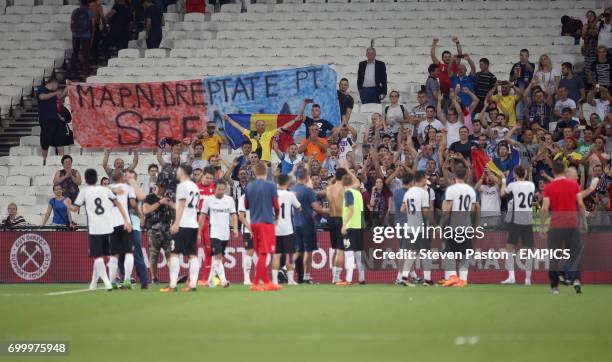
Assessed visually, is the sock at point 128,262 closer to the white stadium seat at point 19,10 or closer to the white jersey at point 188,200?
the white jersey at point 188,200

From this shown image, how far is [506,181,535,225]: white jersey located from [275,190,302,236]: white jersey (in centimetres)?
453

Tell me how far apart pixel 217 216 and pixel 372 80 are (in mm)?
8084

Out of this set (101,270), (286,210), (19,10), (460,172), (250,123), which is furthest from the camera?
(19,10)

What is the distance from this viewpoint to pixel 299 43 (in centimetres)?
3284

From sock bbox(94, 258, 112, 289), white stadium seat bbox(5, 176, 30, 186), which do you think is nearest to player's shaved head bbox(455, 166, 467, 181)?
sock bbox(94, 258, 112, 289)

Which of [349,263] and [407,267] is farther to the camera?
[349,263]

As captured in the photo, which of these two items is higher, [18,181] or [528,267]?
[18,181]

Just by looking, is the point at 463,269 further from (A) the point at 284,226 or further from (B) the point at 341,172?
(A) the point at 284,226

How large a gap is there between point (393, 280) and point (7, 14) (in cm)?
1657

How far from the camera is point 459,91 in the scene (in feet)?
93.0

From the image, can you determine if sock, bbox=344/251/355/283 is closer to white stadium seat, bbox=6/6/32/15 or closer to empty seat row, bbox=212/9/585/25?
empty seat row, bbox=212/9/585/25

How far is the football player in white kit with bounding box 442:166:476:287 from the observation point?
23.0 metres

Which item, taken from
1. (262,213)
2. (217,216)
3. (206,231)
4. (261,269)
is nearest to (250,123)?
(206,231)

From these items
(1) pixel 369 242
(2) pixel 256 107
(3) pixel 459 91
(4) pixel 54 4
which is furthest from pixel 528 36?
(4) pixel 54 4
